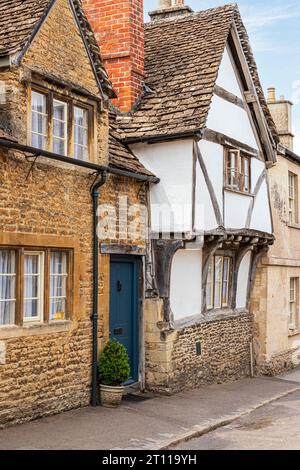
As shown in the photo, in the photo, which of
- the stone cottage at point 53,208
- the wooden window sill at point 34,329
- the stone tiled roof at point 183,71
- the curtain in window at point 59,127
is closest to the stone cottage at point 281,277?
the stone tiled roof at point 183,71

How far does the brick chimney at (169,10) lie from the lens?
57.9 ft

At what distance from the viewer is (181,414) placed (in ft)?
34.9

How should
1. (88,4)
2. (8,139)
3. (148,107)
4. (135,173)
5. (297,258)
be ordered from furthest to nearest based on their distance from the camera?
1. (297,258)
2. (88,4)
3. (148,107)
4. (135,173)
5. (8,139)

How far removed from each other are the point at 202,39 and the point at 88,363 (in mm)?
7775

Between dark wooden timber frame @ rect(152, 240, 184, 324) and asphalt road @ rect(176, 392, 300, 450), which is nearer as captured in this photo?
asphalt road @ rect(176, 392, 300, 450)

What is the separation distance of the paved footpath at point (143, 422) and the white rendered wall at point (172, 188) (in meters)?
3.27

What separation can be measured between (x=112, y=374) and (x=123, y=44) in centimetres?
709

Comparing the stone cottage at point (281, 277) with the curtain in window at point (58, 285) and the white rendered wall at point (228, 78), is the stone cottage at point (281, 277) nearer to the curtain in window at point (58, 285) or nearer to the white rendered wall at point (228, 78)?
the white rendered wall at point (228, 78)

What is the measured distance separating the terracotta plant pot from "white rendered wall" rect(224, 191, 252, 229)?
464 cm

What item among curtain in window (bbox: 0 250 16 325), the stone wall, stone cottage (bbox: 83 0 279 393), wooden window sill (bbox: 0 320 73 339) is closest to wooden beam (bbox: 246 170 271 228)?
stone cottage (bbox: 83 0 279 393)

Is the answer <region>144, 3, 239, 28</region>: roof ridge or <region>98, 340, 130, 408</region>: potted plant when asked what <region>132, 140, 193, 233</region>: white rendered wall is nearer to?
<region>98, 340, 130, 408</region>: potted plant

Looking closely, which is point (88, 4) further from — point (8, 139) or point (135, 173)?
point (8, 139)

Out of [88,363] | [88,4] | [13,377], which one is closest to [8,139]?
[13,377]

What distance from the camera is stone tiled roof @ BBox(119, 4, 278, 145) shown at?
12578 mm
